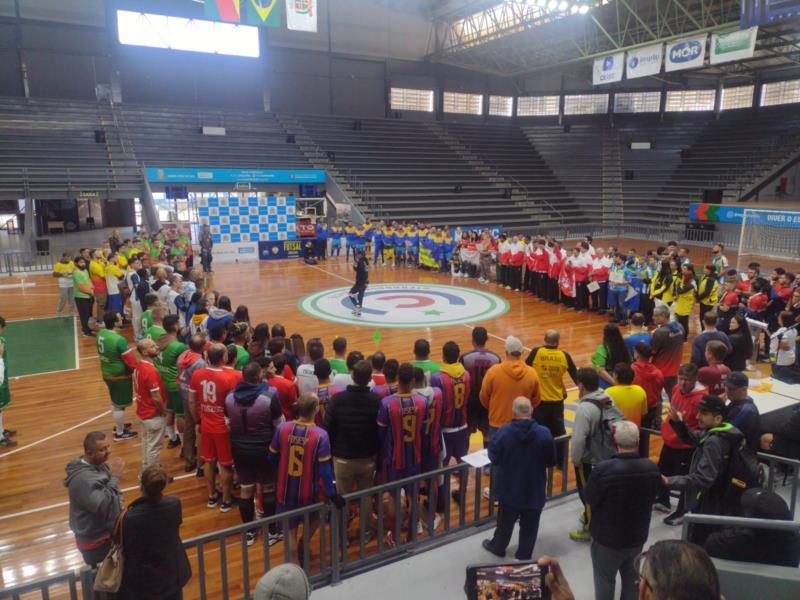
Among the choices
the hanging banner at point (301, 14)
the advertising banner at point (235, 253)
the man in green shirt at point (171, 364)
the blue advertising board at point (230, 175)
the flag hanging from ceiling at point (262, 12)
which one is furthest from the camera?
the hanging banner at point (301, 14)

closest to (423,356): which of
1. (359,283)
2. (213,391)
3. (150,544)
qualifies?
(213,391)

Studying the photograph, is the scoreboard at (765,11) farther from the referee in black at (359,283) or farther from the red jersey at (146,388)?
the red jersey at (146,388)

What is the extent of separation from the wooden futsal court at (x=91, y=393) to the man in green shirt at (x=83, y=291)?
1.41 ft

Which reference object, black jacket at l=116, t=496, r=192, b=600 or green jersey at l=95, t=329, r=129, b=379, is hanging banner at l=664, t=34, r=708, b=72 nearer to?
green jersey at l=95, t=329, r=129, b=379

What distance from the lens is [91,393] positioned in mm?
8969

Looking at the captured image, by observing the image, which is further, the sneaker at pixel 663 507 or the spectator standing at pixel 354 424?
the sneaker at pixel 663 507

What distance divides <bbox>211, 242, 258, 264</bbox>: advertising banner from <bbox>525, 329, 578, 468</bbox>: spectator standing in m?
17.6

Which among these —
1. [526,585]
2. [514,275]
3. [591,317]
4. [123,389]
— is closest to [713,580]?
[526,585]

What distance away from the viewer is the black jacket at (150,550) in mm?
3322

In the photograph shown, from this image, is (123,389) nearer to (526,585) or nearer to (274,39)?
(526,585)

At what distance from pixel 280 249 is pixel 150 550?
19834 mm

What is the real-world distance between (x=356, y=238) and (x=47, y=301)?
34.3ft

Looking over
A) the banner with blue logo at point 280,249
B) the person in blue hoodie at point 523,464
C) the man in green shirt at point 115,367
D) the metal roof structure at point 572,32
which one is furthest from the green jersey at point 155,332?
the metal roof structure at point 572,32

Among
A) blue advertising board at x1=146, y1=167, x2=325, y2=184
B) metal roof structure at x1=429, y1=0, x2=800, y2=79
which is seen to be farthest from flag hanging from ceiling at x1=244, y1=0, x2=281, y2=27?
metal roof structure at x1=429, y1=0, x2=800, y2=79
